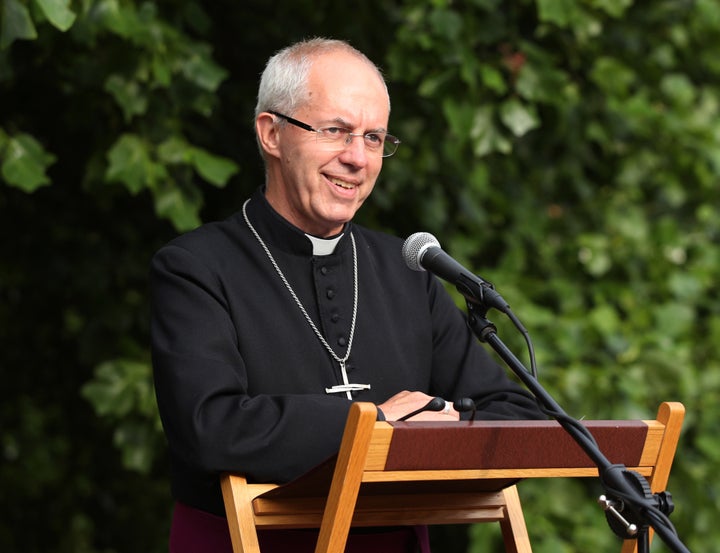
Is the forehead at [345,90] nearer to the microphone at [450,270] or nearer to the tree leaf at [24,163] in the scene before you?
the microphone at [450,270]

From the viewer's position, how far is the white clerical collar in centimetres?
322

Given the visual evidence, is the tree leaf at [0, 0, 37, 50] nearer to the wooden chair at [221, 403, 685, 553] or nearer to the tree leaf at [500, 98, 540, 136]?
the wooden chair at [221, 403, 685, 553]

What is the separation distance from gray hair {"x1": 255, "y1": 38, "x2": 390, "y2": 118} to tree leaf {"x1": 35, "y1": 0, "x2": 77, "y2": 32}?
2.38 feet

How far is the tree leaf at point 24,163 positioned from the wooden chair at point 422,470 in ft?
5.67

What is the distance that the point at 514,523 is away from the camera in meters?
2.86

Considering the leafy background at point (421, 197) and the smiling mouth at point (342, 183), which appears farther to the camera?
the leafy background at point (421, 197)

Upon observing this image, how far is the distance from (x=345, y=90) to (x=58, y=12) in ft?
3.40

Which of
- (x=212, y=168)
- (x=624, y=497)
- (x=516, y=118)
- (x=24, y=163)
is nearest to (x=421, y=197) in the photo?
(x=516, y=118)

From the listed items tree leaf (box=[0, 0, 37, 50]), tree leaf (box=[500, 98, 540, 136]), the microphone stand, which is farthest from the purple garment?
tree leaf (box=[500, 98, 540, 136])

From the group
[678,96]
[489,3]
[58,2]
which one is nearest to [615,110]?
[678,96]

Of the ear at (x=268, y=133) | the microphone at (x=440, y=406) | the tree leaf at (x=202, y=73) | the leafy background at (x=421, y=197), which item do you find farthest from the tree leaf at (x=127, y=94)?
the microphone at (x=440, y=406)

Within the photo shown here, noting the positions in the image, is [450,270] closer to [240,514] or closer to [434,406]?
[434,406]

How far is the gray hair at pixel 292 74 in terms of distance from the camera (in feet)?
10.1

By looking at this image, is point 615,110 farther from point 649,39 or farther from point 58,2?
point 58,2
